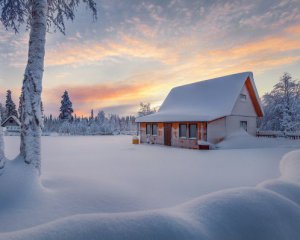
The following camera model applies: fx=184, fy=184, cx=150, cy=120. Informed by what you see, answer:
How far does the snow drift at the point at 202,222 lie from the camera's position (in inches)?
68.7

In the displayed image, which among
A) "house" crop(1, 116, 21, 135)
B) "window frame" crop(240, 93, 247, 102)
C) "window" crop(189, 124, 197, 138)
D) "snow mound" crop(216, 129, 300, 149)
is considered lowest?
"snow mound" crop(216, 129, 300, 149)

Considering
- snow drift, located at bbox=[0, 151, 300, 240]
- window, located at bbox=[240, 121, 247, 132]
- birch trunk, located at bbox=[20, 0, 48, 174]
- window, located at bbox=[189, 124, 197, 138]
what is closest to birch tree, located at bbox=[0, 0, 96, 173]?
birch trunk, located at bbox=[20, 0, 48, 174]

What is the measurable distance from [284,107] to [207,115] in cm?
1470

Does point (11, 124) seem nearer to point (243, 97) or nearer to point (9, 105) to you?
point (9, 105)

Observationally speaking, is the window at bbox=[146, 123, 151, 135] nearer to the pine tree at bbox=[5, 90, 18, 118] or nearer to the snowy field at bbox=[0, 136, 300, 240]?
the snowy field at bbox=[0, 136, 300, 240]

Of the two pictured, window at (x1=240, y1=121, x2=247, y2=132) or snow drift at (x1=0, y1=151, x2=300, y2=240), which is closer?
snow drift at (x1=0, y1=151, x2=300, y2=240)

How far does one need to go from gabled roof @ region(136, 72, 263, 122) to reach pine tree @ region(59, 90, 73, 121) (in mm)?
38329

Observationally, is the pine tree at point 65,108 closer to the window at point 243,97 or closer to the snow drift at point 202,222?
the window at point 243,97

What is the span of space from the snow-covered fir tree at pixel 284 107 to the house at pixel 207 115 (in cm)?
520

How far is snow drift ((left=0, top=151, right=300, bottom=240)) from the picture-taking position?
1.75 metres

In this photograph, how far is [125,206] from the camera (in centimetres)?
386

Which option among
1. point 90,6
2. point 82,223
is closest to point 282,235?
point 82,223

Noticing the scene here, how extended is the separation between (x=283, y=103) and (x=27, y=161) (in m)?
29.4

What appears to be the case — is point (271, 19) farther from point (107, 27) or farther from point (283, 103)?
point (283, 103)
